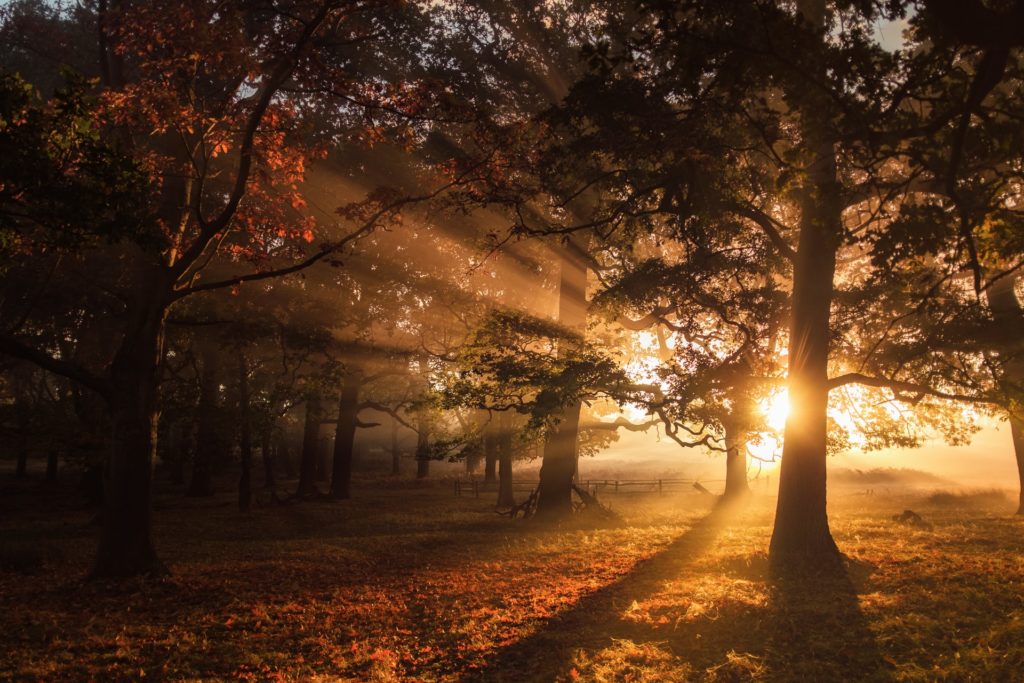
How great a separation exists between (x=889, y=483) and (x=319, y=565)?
155ft

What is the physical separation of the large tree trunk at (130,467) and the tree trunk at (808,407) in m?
11.1

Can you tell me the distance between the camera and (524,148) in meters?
12.3

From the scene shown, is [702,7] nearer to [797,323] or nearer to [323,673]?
[797,323]

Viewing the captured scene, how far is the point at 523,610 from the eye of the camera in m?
9.16

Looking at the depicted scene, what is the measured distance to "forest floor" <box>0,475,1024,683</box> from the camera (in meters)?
6.67

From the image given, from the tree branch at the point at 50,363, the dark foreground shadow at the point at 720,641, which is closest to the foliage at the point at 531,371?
the dark foreground shadow at the point at 720,641

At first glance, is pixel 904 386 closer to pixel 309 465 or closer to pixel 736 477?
pixel 736 477

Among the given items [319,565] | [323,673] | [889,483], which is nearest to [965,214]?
[323,673]

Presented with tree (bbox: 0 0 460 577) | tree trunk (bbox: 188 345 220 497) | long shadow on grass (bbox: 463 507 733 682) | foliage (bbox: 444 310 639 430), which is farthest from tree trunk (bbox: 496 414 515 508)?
tree (bbox: 0 0 460 577)

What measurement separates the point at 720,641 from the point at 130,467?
9.31 m

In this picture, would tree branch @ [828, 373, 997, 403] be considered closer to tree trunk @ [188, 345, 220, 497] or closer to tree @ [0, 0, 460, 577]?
tree @ [0, 0, 460, 577]

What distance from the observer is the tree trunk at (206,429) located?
67.6 ft

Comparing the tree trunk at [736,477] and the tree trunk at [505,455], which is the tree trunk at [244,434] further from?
the tree trunk at [736,477]

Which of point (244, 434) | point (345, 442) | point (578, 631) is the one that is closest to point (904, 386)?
point (578, 631)
